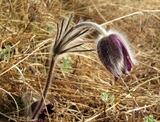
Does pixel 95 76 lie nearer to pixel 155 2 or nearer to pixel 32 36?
pixel 32 36

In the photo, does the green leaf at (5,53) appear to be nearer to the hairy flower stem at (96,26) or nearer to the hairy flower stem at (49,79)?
the hairy flower stem at (49,79)

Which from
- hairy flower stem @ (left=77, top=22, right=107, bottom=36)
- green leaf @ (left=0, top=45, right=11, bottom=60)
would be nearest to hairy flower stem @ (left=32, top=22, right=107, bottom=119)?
hairy flower stem @ (left=77, top=22, right=107, bottom=36)

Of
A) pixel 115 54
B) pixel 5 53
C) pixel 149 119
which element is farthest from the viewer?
pixel 5 53

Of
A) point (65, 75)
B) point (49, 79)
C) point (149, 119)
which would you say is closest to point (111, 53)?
point (49, 79)

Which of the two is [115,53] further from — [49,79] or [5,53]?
[5,53]

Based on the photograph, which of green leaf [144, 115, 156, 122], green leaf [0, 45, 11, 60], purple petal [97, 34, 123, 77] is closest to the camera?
purple petal [97, 34, 123, 77]

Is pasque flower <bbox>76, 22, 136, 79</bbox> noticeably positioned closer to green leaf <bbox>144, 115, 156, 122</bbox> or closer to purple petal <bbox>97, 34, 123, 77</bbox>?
purple petal <bbox>97, 34, 123, 77</bbox>

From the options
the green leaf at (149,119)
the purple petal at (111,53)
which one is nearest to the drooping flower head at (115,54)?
the purple petal at (111,53)
